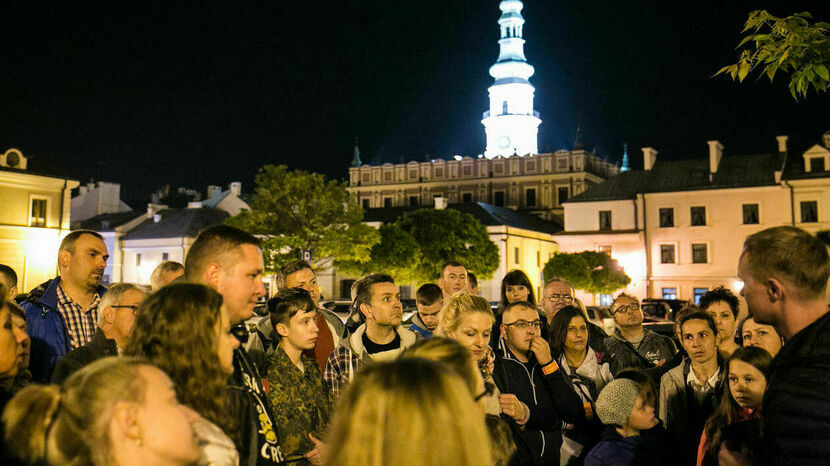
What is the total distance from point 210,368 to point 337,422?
3.34ft

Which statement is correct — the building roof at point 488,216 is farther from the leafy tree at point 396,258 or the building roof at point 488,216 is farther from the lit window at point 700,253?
the lit window at point 700,253

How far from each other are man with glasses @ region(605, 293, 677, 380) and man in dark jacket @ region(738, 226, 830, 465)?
4000 mm

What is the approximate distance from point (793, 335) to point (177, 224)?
6076 cm

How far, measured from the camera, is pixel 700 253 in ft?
153

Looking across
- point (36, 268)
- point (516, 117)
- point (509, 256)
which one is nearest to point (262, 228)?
point (36, 268)

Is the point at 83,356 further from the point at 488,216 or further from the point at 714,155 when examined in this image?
the point at 488,216

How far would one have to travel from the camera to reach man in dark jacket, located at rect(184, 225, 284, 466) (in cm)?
324

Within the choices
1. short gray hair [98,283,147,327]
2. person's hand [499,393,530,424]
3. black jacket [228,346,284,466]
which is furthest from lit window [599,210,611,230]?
black jacket [228,346,284,466]

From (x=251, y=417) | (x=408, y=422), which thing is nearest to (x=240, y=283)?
(x=251, y=417)

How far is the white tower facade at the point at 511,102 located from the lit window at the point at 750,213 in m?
44.7

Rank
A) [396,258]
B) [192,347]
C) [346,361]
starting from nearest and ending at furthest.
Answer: [192,347] → [346,361] → [396,258]

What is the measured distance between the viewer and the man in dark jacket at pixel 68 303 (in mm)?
5418

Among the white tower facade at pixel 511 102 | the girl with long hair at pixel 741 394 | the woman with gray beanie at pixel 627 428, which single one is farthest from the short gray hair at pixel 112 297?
the white tower facade at pixel 511 102

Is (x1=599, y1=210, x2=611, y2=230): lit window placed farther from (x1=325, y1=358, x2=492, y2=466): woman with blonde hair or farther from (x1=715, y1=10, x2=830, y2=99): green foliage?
(x1=325, y1=358, x2=492, y2=466): woman with blonde hair
